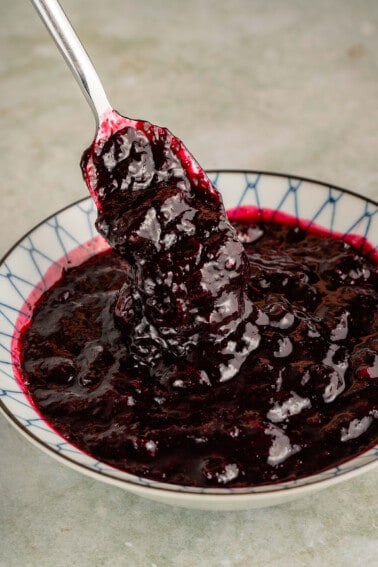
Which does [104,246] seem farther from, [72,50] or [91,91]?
[72,50]

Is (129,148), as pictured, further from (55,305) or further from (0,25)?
(0,25)

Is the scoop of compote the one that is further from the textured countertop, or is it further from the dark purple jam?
the textured countertop

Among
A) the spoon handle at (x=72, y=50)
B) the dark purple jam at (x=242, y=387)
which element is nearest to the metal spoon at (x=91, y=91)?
the spoon handle at (x=72, y=50)

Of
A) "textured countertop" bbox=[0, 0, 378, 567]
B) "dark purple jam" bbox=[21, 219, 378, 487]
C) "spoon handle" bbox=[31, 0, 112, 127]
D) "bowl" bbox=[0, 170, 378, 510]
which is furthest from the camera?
"spoon handle" bbox=[31, 0, 112, 127]

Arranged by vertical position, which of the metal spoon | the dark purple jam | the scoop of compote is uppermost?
the metal spoon

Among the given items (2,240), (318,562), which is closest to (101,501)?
(318,562)

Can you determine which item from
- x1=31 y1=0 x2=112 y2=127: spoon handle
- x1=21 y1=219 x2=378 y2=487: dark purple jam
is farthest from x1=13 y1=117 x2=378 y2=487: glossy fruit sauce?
x1=31 y1=0 x2=112 y2=127: spoon handle
